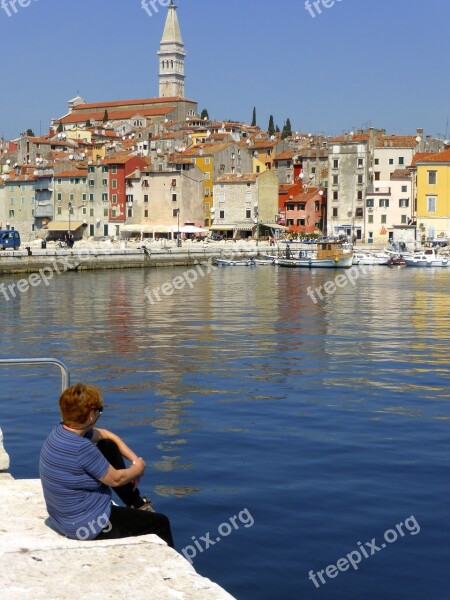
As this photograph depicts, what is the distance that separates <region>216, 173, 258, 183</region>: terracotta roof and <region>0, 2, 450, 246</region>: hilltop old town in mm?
110

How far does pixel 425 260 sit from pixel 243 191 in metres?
32.3

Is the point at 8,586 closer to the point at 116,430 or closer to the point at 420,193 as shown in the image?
the point at 116,430

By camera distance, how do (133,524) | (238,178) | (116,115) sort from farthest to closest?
(116,115) → (238,178) → (133,524)

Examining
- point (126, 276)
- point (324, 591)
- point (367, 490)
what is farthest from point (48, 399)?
point (126, 276)

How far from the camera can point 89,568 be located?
22.0 ft

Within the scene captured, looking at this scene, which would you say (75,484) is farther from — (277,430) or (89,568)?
(277,430)

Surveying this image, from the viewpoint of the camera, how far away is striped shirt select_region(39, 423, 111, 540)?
23.7 feet

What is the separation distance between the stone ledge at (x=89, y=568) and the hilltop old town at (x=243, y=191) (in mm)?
94077

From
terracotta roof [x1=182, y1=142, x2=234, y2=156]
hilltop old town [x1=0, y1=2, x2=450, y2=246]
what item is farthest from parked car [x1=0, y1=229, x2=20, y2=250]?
terracotta roof [x1=182, y1=142, x2=234, y2=156]

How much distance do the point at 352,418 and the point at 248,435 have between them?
7.00ft

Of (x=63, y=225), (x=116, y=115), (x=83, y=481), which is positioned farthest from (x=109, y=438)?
(x=116, y=115)

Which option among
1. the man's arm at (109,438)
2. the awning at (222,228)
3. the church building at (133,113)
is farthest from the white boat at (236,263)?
the church building at (133,113)

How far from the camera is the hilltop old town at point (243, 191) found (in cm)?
10369

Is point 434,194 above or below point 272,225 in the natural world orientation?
above
